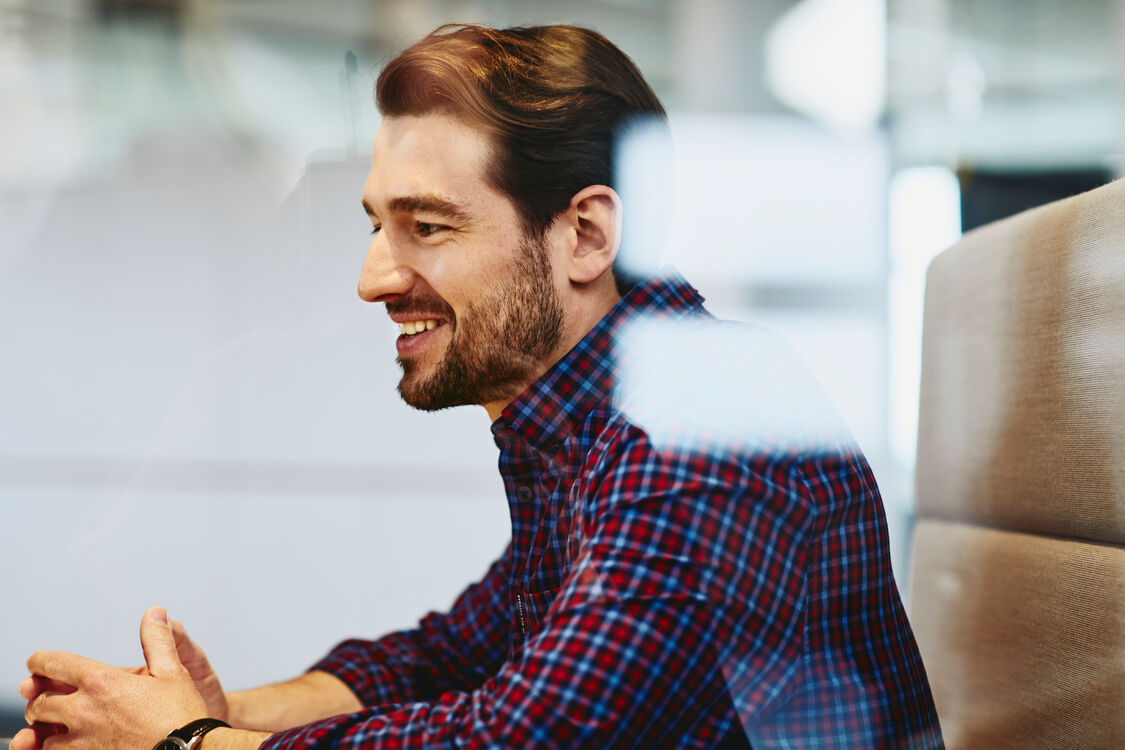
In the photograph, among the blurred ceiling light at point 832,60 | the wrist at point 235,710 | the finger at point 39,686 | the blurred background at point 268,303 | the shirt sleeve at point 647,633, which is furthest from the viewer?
the blurred ceiling light at point 832,60

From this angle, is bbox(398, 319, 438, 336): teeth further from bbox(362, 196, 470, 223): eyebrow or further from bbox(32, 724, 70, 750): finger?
bbox(32, 724, 70, 750): finger

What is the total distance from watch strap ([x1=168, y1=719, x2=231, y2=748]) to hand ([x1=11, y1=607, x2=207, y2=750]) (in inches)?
0.4

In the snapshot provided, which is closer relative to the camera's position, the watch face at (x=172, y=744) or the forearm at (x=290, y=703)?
the watch face at (x=172, y=744)

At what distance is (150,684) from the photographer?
0.69 meters

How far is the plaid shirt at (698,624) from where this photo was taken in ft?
1.76

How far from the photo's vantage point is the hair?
788 mm

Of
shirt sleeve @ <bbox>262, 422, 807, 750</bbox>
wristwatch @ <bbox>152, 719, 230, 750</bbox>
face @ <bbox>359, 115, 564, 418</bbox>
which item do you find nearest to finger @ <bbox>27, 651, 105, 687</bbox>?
wristwatch @ <bbox>152, 719, 230, 750</bbox>

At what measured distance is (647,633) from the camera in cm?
53

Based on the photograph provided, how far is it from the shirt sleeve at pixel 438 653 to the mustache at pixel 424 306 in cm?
29

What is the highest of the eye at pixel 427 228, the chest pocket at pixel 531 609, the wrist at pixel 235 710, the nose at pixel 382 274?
the eye at pixel 427 228

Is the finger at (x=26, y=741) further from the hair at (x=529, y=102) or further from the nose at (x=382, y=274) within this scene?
the hair at (x=529, y=102)

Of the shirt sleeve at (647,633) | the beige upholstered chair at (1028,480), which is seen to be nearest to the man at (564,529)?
the shirt sleeve at (647,633)

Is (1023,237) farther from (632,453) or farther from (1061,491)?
(632,453)

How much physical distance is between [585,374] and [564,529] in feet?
0.41
